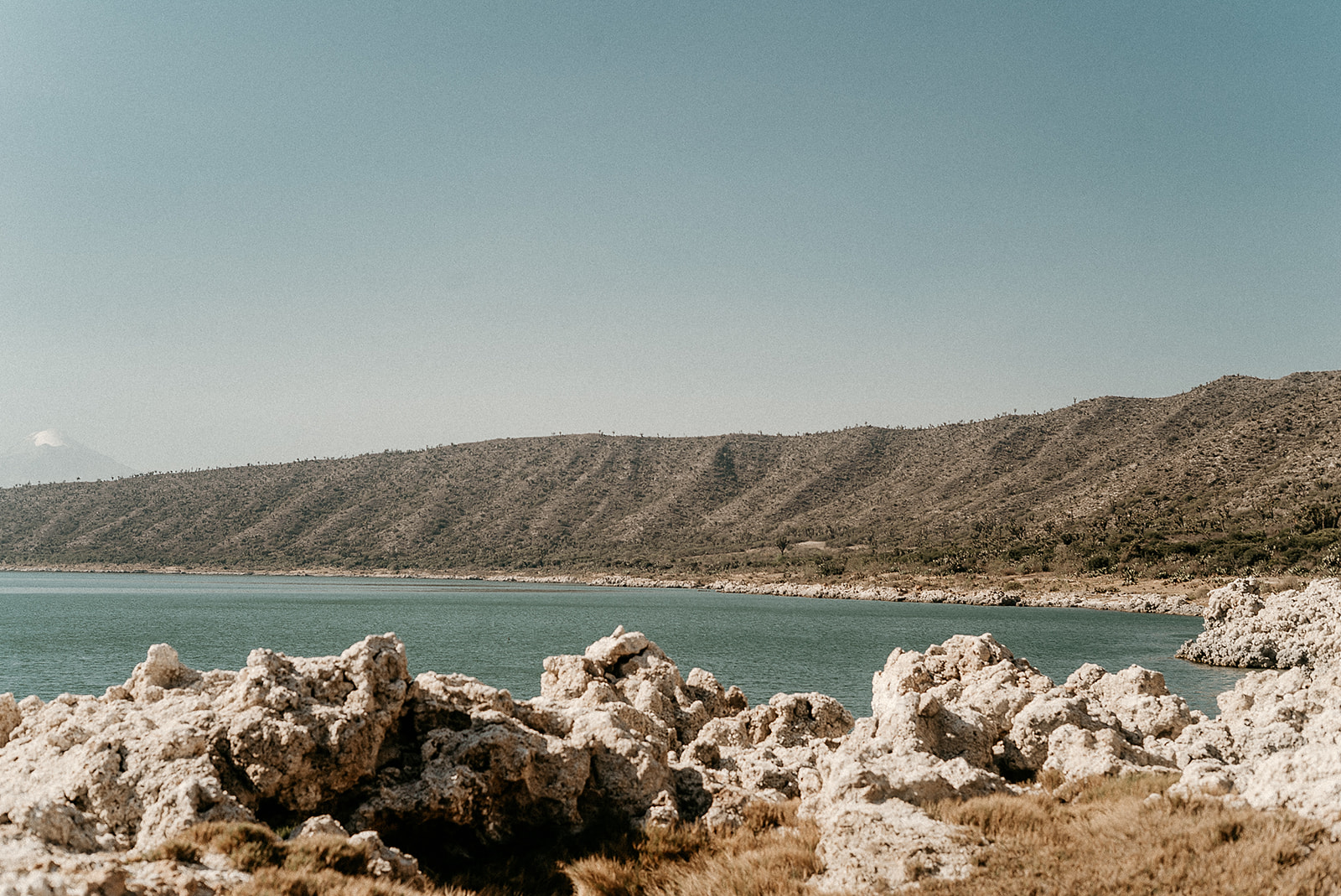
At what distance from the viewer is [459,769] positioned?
8.94 m

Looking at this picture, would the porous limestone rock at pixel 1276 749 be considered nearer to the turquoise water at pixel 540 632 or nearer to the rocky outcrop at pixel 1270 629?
the turquoise water at pixel 540 632

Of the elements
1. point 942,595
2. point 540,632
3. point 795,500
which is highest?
point 795,500

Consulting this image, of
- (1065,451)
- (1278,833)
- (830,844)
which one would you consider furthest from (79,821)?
(1065,451)

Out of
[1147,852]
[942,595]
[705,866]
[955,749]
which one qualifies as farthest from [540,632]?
[1147,852]

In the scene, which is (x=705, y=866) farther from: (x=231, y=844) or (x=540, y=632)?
(x=540, y=632)

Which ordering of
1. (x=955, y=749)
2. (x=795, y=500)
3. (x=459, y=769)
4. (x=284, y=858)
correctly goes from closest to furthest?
(x=284, y=858) < (x=459, y=769) < (x=955, y=749) < (x=795, y=500)

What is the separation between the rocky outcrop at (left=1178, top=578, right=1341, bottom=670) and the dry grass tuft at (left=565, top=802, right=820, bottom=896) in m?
31.6

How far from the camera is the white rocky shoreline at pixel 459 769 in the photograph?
7406mm

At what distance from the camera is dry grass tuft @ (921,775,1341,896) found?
23.3 ft

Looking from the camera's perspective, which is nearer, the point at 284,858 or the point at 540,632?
the point at 284,858

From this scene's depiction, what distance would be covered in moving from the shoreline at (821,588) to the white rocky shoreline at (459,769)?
5794 centimetres

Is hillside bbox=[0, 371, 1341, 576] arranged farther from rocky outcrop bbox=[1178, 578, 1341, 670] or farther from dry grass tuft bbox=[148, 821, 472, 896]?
dry grass tuft bbox=[148, 821, 472, 896]

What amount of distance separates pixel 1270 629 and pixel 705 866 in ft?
131

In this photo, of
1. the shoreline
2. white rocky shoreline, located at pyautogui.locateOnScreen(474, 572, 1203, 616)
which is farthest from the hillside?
white rocky shoreline, located at pyautogui.locateOnScreen(474, 572, 1203, 616)
